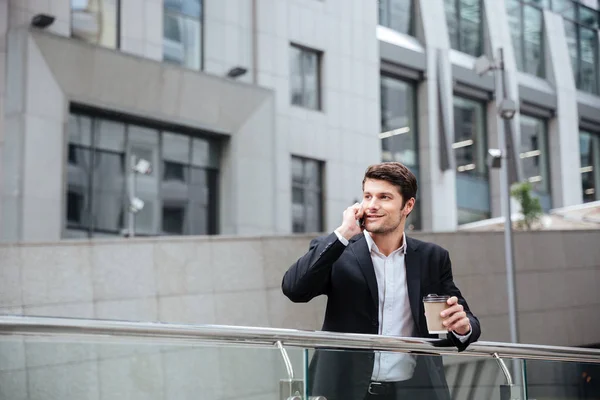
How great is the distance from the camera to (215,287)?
1367 centimetres

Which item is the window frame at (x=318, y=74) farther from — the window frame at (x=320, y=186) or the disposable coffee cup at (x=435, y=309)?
the disposable coffee cup at (x=435, y=309)

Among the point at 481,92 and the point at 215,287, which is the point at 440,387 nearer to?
the point at 215,287

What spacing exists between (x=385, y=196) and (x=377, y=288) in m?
0.40

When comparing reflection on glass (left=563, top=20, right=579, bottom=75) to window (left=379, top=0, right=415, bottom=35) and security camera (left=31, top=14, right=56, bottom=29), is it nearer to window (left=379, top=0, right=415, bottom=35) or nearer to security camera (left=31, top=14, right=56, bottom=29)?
window (left=379, top=0, right=415, bottom=35)

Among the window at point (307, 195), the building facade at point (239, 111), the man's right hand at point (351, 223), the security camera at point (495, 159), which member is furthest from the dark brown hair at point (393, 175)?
the window at point (307, 195)

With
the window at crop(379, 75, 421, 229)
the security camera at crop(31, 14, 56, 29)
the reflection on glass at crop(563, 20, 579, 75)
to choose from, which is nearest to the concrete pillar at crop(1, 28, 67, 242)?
the security camera at crop(31, 14, 56, 29)

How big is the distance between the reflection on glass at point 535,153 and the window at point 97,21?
49.7ft

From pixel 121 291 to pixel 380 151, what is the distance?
9953mm

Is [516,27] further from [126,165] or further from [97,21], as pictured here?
[126,165]

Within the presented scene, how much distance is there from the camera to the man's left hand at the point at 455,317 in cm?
327

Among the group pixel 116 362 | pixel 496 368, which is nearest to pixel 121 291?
pixel 116 362

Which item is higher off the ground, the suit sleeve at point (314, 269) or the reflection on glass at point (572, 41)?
the reflection on glass at point (572, 41)

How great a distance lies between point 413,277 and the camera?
354 cm

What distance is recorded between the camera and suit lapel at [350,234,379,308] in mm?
3500
